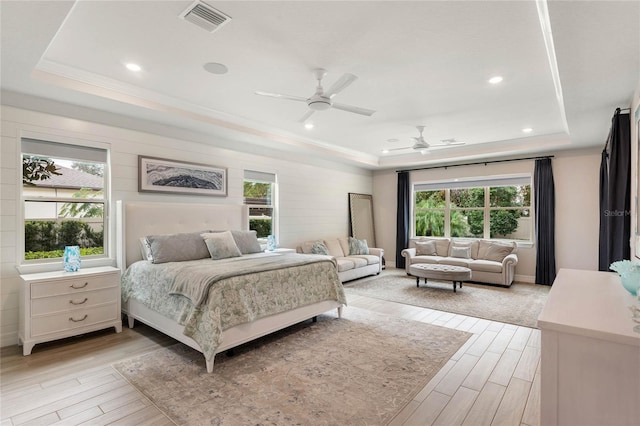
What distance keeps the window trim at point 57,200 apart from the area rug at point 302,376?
1514 mm

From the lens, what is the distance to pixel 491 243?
655 cm

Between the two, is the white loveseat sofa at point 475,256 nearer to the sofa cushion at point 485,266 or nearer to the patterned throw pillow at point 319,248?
the sofa cushion at point 485,266

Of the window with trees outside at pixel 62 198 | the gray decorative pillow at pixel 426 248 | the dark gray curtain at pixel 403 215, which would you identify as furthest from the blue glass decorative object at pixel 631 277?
the dark gray curtain at pixel 403 215

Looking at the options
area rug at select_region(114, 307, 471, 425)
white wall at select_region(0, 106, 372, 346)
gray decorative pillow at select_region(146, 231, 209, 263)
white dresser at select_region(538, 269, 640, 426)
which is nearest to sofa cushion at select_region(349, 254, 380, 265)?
white wall at select_region(0, 106, 372, 346)

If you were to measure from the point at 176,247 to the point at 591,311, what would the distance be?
147 inches

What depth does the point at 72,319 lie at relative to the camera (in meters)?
3.20

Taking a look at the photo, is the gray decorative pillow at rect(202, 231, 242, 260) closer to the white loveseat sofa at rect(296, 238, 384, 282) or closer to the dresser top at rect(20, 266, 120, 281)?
the dresser top at rect(20, 266, 120, 281)

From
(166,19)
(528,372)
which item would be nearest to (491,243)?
(528,372)

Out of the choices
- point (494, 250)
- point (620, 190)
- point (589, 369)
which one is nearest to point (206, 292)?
point (589, 369)

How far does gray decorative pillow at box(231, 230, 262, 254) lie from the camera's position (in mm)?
4534

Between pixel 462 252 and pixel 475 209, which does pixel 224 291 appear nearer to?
pixel 462 252

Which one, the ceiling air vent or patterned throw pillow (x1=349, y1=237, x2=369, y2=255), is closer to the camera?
the ceiling air vent

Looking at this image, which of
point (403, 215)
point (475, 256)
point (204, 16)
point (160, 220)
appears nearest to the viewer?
point (204, 16)

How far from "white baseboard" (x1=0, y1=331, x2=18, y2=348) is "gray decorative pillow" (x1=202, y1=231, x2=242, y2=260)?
2.01 metres
